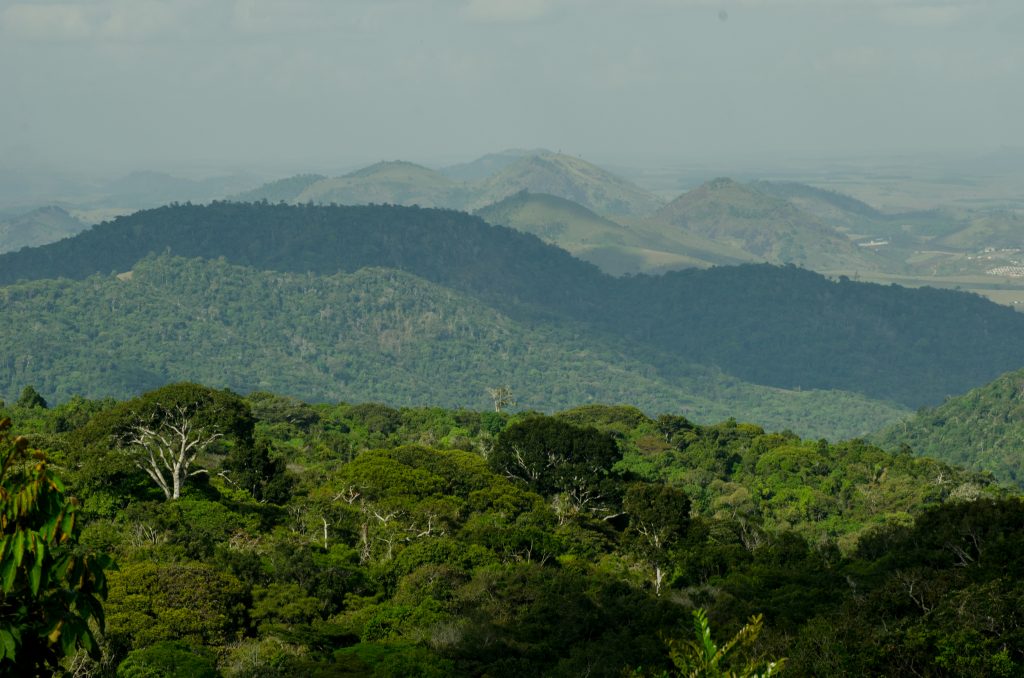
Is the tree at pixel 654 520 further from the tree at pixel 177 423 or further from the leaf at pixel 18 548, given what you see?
the leaf at pixel 18 548

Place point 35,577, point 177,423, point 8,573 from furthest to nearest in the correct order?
point 177,423
point 35,577
point 8,573

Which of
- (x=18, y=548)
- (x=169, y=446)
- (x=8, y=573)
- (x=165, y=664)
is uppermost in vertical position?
(x=18, y=548)

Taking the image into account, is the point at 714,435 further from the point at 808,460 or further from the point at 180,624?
the point at 180,624

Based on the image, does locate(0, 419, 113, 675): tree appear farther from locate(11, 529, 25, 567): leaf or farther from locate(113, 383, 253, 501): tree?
locate(113, 383, 253, 501): tree

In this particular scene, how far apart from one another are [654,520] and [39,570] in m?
69.2

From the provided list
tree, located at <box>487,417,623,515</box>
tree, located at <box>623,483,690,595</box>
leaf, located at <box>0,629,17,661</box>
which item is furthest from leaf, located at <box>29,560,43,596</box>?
tree, located at <box>487,417,623,515</box>

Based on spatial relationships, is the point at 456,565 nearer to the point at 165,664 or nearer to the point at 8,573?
the point at 165,664

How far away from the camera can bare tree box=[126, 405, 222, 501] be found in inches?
3049

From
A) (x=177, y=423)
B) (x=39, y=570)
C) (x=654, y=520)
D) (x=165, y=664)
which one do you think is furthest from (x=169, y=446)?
(x=39, y=570)

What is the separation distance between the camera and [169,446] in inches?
3206

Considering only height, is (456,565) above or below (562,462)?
above

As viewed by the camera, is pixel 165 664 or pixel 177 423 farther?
pixel 177 423

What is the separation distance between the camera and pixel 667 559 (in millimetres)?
79188

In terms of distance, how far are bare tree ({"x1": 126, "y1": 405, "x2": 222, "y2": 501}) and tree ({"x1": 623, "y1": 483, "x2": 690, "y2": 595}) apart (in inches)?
1111
